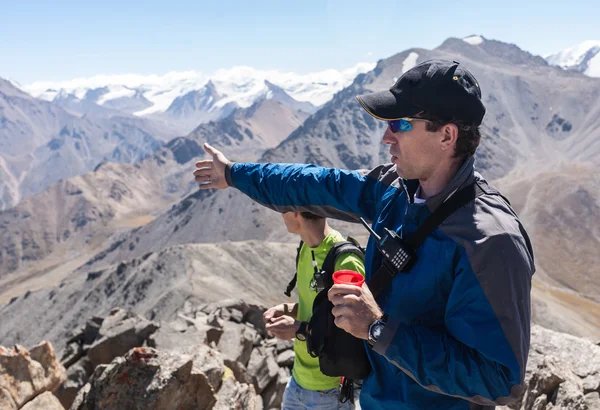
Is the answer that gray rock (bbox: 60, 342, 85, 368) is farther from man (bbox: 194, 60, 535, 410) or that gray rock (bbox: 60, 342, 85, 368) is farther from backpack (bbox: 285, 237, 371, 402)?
man (bbox: 194, 60, 535, 410)

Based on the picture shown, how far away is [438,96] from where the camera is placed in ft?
11.0

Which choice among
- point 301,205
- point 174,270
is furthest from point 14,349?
point 174,270

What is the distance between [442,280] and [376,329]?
0.52m

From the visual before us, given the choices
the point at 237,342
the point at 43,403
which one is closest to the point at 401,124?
the point at 43,403

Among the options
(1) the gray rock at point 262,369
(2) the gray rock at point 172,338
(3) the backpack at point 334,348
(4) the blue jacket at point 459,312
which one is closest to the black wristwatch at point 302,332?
(3) the backpack at point 334,348

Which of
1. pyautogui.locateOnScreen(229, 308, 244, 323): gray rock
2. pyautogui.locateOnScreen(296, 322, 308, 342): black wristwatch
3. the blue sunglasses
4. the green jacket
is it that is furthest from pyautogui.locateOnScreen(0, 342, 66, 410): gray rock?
pyautogui.locateOnScreen(229, 308, 244, 323): gray rock

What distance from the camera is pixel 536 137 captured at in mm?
166000

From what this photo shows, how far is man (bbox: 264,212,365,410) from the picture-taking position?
533 cm

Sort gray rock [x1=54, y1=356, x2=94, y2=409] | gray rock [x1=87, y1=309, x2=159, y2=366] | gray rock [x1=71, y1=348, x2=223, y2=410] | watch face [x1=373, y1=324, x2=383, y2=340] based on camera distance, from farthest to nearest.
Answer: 1. gray rock [x1=87, y1=309, x2=159, y2=366]
2. gray rock [x1=54, y1=356, x2=94, y2=409]
3. gray rock [x1=71, y1=348, x2=223, y2=410]
4. watch face [x1=373, y1=324, x2=383, y2=340]

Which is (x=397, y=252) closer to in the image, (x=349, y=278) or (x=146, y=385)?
(x=349, y=278)

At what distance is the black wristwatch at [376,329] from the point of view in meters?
3.09

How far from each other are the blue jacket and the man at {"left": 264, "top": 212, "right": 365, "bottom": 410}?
1.73m

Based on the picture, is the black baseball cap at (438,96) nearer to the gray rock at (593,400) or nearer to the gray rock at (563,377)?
the gray rock at (563,377)

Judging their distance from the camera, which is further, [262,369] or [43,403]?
[262,369]
